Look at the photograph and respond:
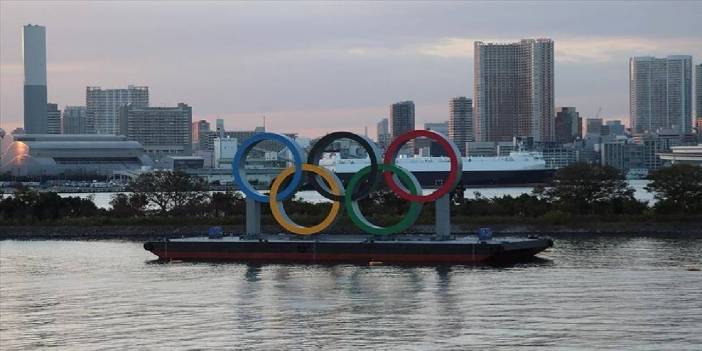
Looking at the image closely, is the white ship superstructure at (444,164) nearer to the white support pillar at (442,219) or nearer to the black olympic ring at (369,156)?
the black olympic ring at (369,156)

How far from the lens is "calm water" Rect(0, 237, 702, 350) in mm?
29312

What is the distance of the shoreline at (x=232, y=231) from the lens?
6222cm

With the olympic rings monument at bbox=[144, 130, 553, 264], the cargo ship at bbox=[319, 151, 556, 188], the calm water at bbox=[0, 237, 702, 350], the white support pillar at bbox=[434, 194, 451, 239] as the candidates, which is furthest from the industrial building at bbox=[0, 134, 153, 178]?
the calm water at bbox=[0, 237, 702, 350]

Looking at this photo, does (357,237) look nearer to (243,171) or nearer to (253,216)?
(253,216)

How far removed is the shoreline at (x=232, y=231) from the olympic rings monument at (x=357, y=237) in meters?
9.97

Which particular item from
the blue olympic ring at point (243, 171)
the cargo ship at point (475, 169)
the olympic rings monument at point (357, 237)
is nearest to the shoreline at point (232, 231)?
the blue olympic ring at point (243, 171)

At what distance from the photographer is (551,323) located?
31.0m

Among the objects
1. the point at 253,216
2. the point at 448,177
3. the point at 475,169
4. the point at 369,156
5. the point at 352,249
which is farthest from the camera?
the point at 475,169

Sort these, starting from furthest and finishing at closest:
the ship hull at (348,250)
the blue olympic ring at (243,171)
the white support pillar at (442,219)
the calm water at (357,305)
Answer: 1. the blue olympic ring at (243,171)
2. the white support pillar at (442,219)
3. the ship hull at (348,250)
4. the calm water at (357,305)

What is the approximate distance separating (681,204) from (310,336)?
4107 centimetres

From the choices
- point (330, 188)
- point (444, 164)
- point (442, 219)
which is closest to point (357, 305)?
point (442, 219)

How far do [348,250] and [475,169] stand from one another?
89741 mm

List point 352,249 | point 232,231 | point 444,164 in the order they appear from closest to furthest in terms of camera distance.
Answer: point 352,249 → point 232,231 → point 444,164

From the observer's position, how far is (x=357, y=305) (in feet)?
115
